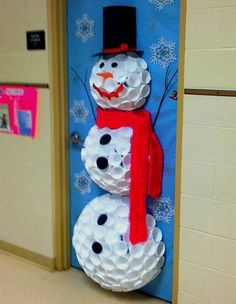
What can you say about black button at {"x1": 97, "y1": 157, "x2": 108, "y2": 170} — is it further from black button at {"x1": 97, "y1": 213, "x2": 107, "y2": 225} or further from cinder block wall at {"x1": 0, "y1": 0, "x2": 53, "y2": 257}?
cinder block wall at {"x1": 0, "y1": 0, "x2": 53, "y2": 257}

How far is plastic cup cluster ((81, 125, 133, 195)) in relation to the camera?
7.27 feet

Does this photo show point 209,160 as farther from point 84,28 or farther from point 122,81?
point 84,28

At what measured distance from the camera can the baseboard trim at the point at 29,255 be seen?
2.84 meters

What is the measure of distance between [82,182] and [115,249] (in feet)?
1.90

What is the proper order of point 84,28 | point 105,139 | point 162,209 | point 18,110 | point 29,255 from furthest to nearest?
point 29,255
point 18,110
point 84,28
point 162,209
point 105,139

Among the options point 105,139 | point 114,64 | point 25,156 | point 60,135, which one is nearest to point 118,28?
point 114,64

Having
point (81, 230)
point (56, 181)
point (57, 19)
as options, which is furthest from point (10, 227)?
point (57, 19)

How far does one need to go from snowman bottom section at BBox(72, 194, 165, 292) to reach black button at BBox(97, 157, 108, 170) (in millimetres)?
254

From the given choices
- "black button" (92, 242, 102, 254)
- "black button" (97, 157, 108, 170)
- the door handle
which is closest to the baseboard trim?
"black button" (92, 242, 102, 254)

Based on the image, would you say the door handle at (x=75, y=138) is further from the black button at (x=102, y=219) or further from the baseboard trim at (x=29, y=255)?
the baseboard trim at (x=29, y=255)

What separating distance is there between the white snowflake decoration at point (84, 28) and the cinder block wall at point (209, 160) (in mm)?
704

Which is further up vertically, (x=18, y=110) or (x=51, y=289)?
(x=18, y=110)

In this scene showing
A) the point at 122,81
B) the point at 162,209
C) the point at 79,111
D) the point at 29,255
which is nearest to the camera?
the point at 122,81

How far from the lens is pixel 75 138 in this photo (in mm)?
2664
